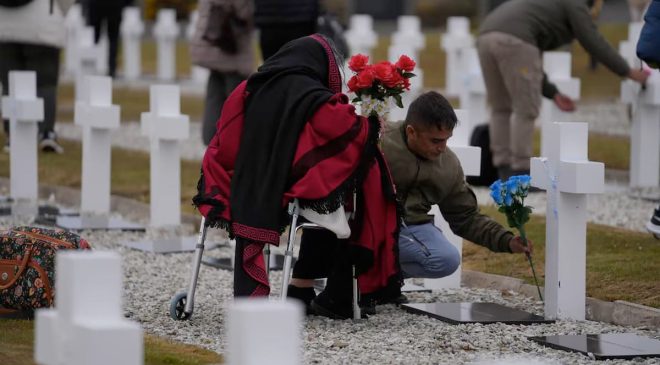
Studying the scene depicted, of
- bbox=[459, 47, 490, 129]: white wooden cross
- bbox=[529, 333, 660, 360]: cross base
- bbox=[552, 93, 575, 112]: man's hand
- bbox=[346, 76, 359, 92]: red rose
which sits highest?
bbox=[459, 47, 490, 129]: white wooden cross

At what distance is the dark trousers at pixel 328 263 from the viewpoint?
6.70 meters

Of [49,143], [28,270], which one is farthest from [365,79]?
[49,143]

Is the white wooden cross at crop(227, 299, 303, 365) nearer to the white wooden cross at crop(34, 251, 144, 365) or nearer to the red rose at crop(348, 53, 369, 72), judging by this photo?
the white wooden cross at crop(34, 251, 144, 365)

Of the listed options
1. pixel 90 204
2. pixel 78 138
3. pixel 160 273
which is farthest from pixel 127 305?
pixel 78 138

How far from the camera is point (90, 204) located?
10.3 meters

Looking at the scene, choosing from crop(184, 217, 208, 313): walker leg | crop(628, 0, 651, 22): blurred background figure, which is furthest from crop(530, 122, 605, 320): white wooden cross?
crop(628, 0, 651, 22): blurred background figure

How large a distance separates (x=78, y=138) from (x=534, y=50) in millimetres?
5558

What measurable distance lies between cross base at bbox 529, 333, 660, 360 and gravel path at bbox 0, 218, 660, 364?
0.04 m

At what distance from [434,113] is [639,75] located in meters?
4.57

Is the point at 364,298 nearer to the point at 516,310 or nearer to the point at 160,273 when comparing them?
the point at 516,310

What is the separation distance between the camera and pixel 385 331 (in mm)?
6566

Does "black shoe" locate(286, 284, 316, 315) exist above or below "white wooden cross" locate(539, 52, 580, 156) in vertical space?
below

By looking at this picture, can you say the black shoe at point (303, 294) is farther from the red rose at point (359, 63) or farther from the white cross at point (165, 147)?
the white cross at point (165, 147)

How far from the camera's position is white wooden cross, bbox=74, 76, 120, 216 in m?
9.96
